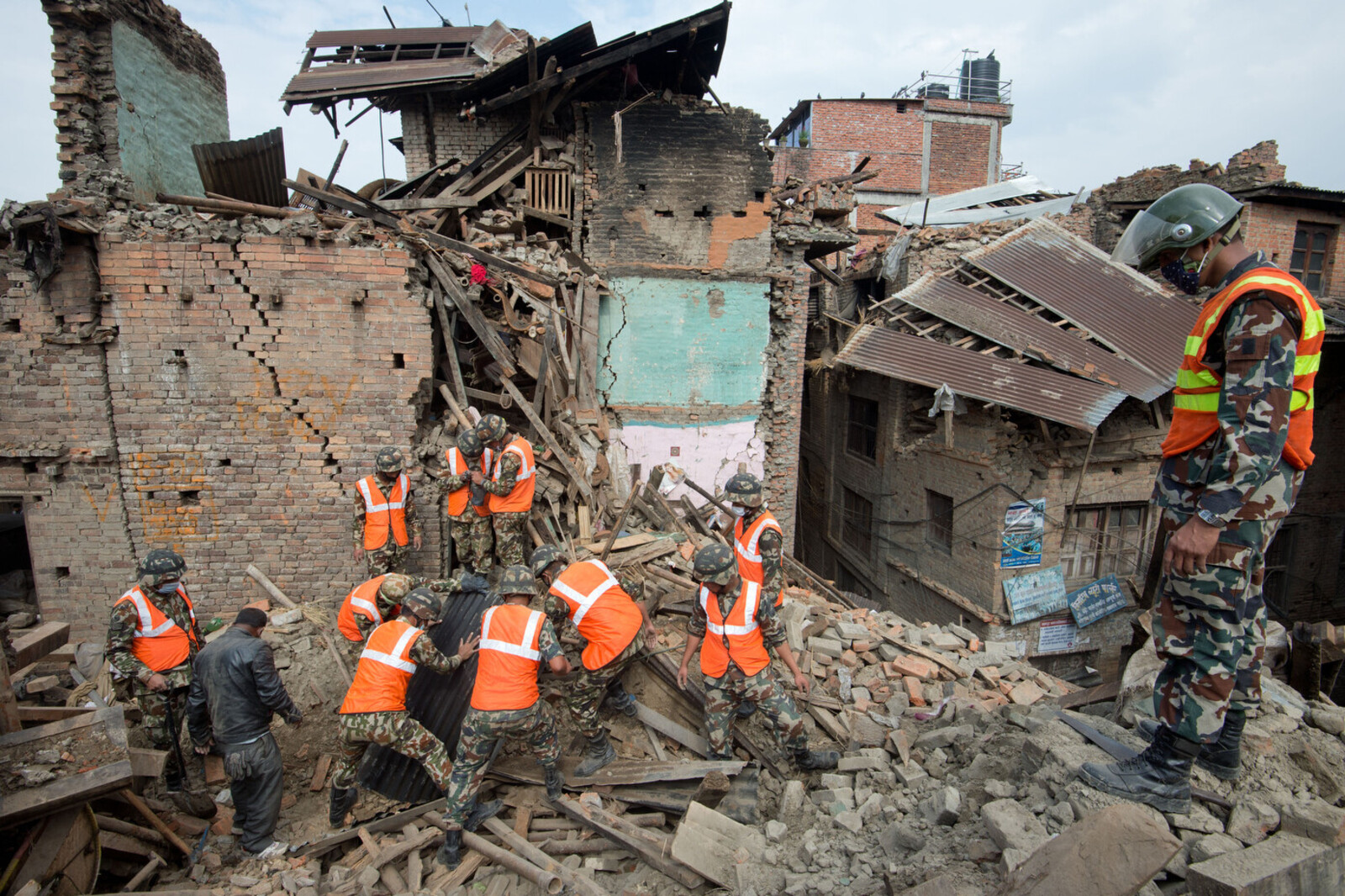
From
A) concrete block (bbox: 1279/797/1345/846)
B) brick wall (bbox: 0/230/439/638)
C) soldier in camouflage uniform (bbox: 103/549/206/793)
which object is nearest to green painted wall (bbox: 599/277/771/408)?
brick wall (bbox: 0/230/439/638)

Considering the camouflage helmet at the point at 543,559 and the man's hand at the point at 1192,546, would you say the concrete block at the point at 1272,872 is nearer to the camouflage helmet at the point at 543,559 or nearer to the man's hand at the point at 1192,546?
the man's hand at the point at 1192,546

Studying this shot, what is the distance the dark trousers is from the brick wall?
238cm

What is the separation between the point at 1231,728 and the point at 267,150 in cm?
1030

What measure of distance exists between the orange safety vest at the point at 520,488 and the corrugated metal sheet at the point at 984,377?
5822 millimetres

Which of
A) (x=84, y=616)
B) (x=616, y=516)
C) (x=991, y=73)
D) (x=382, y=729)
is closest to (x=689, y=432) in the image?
(x=616, y=516)

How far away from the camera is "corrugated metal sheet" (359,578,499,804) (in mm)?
5020

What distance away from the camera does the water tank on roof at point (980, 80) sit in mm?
26281

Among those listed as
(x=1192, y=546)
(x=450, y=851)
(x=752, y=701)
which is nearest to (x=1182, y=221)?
(x=1192, y=546)

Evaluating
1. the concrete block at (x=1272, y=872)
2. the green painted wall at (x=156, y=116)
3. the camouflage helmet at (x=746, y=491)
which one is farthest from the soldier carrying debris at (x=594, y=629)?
the green painted wall at (x=156, y=116)

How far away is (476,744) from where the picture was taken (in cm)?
446

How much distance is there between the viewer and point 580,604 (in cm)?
485

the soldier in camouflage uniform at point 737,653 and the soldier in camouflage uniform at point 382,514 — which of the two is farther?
the soldier in camouflage uniform at point 382,514

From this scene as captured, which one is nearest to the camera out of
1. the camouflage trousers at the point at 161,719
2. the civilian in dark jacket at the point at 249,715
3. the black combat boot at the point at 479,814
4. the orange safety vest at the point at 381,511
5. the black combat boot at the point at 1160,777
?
the black combat boot at the point at 1160,777

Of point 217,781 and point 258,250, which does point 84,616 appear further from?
point 258,250
